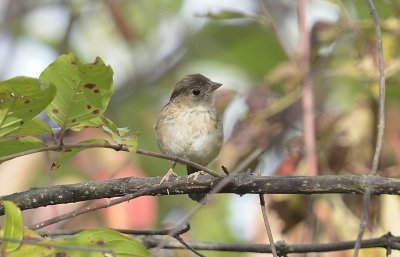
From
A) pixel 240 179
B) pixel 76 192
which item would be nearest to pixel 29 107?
pixel 76 192

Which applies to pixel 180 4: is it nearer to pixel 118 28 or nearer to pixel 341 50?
pixel 118 28

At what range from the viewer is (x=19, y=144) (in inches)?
76.2

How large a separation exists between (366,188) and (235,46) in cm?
320

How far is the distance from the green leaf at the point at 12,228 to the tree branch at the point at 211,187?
37 cm

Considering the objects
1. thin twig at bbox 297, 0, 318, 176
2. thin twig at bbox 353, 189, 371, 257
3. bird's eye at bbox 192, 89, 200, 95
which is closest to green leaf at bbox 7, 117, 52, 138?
thin twig at bbox 353, 189, 371, 257

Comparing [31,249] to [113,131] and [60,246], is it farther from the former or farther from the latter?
[113,131]

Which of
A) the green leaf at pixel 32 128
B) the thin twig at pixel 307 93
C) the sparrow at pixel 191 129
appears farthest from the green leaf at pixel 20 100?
the sparrow at pixel 191 129

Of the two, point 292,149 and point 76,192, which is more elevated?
point 292,149

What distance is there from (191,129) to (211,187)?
1605mm

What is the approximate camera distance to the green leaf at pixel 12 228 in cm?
165

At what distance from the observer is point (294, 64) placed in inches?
126

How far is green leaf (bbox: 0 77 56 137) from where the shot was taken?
5.60ft

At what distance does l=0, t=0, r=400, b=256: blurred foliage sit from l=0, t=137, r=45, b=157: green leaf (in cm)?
26

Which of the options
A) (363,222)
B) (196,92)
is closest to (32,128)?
(363,222)
